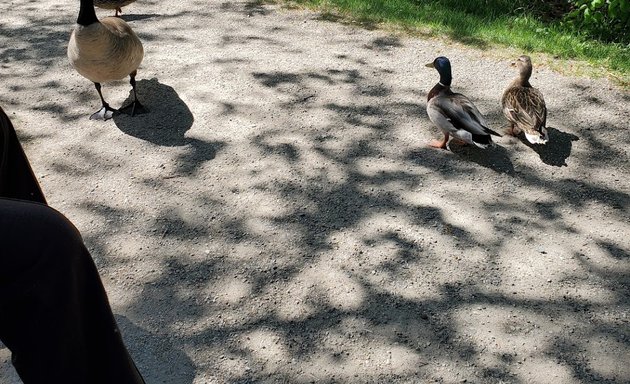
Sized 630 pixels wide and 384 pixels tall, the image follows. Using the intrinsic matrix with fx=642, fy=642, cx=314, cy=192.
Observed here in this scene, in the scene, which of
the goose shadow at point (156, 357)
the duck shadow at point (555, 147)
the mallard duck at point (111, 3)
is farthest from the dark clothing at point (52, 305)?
the mallard duck at point (111, 3)

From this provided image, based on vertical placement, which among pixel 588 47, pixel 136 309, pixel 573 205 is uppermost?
pixel 588 47

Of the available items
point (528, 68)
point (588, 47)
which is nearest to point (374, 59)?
point (528, 68)

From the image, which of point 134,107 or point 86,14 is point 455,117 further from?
point 86,14

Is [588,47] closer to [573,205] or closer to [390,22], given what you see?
[390,22]

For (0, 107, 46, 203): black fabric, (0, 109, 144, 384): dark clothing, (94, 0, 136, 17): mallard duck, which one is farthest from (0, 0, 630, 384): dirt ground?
(0, 109, 144, 384): dark clothing

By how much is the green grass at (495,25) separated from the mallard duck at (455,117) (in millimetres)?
1929

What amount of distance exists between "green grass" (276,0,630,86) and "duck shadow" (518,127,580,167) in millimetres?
1324

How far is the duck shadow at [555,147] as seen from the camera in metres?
5.27

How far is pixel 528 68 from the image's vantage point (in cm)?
568

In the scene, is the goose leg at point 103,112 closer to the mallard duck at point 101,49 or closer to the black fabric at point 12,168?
the mallard duck at point 101,49

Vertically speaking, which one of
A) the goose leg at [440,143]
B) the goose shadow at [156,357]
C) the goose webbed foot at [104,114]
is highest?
the goose leg at [440,143]

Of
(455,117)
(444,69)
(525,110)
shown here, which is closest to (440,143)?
(455,117)

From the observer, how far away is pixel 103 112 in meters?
5.89

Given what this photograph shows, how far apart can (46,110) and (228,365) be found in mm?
3647
